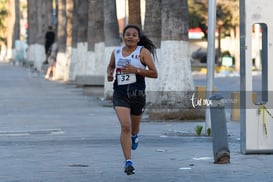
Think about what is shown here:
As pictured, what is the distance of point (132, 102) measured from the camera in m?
10.8

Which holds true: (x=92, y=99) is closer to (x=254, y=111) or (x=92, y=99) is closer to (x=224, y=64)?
(x=254, y=111)

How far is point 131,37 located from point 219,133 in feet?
5.95

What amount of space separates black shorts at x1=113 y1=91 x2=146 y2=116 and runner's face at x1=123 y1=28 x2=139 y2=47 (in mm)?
637

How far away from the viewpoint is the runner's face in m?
10.9

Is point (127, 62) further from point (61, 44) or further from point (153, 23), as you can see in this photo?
point (61, 44)

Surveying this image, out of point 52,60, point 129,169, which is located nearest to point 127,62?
point 129,169

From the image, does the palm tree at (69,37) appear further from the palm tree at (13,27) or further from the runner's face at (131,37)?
the palm tree at (13,27)

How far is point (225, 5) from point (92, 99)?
33764 mm

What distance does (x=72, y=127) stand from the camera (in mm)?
17109

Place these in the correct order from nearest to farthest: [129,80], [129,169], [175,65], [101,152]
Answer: [129,169], [129,80], [101,152], [175,65]

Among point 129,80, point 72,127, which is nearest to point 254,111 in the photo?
point 129,80

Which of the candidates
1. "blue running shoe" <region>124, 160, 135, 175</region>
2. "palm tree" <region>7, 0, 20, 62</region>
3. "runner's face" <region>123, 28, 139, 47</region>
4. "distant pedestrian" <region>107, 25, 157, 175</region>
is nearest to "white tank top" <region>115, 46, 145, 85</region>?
"distant pedestrian" <region>107, 25, 157, 175</region>

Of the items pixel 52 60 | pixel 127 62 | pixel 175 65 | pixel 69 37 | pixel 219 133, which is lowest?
pixel 219 133

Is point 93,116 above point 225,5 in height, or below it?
below
